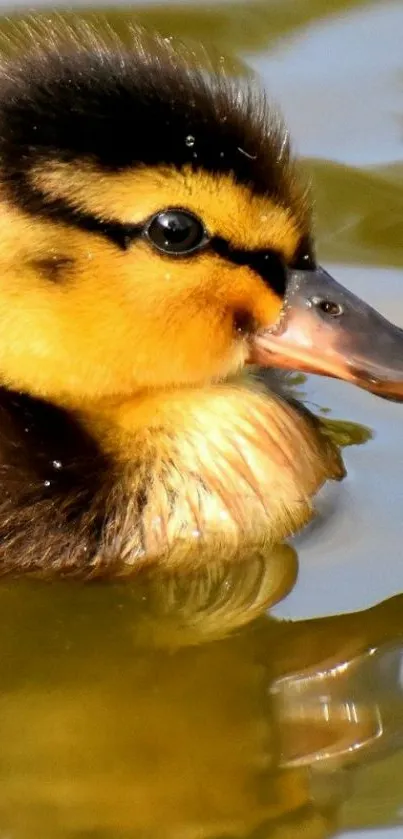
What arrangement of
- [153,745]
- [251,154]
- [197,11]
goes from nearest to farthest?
[153,745] → [251,154] → [197,11]

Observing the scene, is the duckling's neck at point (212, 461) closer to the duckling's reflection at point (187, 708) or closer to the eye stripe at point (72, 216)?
the duckling's reflection at point (187, 708)

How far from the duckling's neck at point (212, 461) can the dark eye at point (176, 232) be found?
295 millimetres

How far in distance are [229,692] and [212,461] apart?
451mm

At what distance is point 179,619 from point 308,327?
51 centimetres

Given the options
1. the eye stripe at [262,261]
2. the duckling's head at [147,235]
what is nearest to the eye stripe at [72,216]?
the duckling's head at [147,235]

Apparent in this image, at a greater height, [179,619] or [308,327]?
[308,327]

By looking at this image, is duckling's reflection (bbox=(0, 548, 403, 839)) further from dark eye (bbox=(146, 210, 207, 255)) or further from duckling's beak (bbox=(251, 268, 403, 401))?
dark eye (bbox=(146, 210, 207, 255))

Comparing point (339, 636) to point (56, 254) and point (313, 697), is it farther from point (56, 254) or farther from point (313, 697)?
point (56, 254)

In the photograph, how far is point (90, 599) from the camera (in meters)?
3.20

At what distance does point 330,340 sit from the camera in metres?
3.21

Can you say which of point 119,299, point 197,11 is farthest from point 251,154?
point 197,11

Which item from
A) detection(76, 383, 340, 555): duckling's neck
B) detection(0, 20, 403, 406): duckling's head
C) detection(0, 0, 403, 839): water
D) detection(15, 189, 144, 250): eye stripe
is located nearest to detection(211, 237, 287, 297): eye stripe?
detection(0, 20, 403, 406): duckling's head

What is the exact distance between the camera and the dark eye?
3.04 metres

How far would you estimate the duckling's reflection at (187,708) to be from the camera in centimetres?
270
